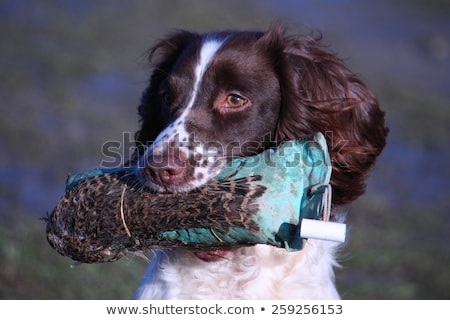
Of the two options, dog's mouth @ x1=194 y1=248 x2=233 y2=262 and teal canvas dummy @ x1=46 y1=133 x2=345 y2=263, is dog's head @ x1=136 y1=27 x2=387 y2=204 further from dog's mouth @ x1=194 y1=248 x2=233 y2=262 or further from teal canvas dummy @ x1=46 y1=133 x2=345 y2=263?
dog's mouth @ x1=194 y1=248 x2=233 y2=262

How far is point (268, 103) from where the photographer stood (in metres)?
3.70

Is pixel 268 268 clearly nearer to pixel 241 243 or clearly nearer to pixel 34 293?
pixel 241 243

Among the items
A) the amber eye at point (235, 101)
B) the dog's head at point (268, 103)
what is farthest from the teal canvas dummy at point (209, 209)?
the amber eye at point (235, 101)

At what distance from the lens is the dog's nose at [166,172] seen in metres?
3.21

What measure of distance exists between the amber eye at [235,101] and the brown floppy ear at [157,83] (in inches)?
21.2

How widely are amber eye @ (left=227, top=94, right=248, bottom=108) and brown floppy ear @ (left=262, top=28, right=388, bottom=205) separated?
200mm

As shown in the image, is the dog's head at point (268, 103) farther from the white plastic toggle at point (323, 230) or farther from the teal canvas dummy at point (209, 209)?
the white plastic toggle at point (323, 230)

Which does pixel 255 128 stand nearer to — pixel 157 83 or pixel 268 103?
pixel 268 103

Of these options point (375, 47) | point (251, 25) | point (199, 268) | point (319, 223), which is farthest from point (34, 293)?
point (375, 47)

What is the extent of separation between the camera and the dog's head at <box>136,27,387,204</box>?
3.58 meters

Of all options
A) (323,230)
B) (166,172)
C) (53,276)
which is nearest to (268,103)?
(166,172)

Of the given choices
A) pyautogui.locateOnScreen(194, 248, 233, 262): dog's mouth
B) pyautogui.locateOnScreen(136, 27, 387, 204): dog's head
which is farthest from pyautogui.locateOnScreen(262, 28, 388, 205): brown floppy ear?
pyautogui.locateOnScreen(194, 248, 233, 262): dog's mouth

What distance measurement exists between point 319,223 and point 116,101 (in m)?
9.77

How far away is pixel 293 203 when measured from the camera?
118 inches
